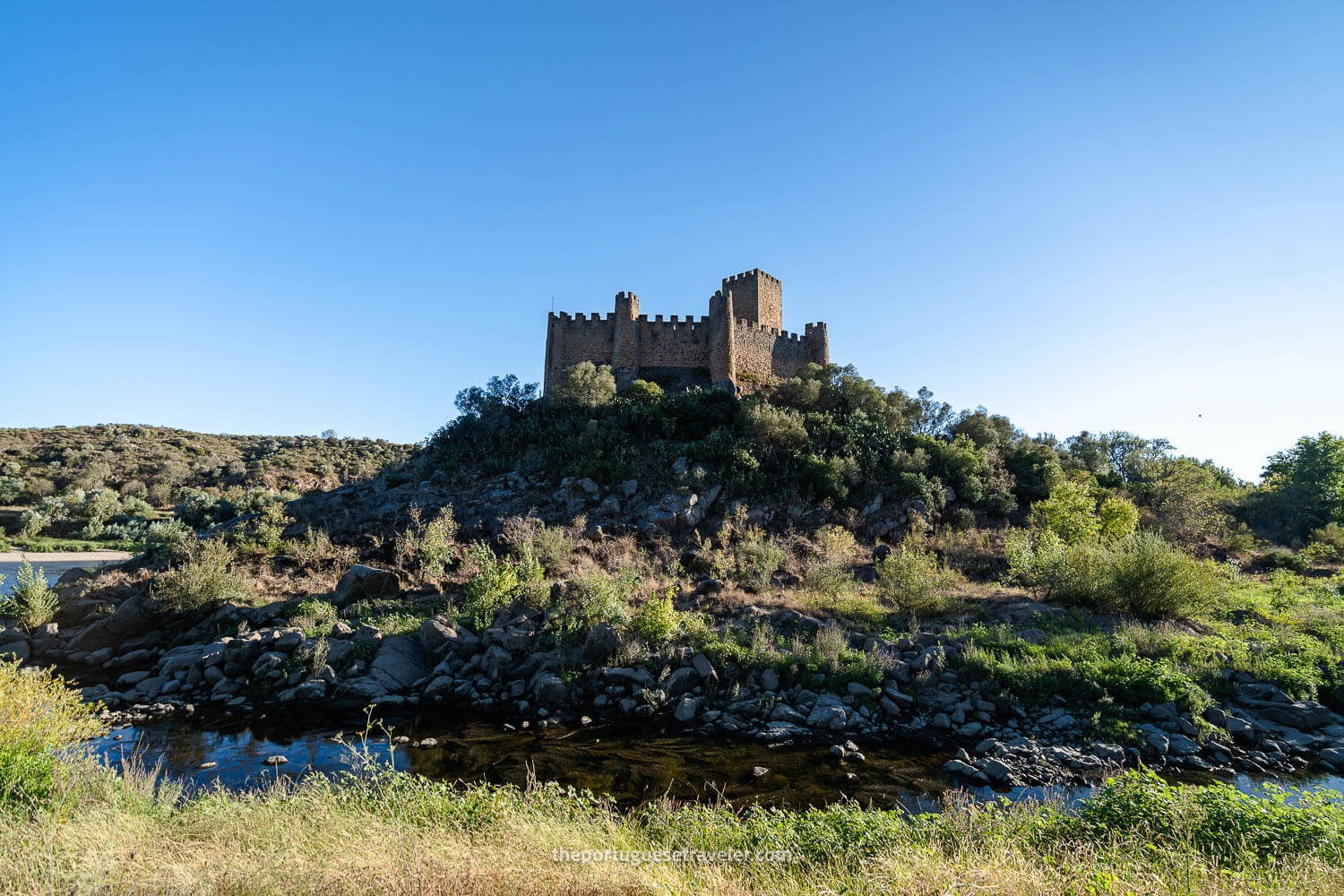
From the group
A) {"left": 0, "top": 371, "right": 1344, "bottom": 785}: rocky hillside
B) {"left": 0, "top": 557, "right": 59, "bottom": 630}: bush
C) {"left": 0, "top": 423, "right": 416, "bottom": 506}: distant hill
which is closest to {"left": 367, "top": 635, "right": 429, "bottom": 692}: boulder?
{"left": 0, "top": 371, "right": 1344, "bottom": 785}: rocky hillside

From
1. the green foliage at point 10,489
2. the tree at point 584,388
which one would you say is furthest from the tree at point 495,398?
the green foliage at point 10,489

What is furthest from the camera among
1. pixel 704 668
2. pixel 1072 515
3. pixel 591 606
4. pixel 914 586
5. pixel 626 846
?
pixel 1072 515

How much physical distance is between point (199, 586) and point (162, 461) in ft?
143

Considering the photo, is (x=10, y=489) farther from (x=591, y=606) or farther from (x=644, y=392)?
(x=591, y=606)

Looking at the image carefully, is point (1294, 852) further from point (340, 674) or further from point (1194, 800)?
point (340, 674)

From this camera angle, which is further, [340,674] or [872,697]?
[340,674]

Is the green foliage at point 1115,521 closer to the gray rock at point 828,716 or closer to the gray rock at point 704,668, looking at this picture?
the gray rock at point 828,716

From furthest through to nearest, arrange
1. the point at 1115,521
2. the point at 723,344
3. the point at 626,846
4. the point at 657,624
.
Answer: the point at 723,344 → the point at 1115,521 → the point at 657,624 → the point at 626,846

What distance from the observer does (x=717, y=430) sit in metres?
25.5

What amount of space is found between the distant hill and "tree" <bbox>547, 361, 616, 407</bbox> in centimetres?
1619

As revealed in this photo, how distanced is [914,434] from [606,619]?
1988 centimetres

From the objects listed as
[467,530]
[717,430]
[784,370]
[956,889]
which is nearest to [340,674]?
[467,530]

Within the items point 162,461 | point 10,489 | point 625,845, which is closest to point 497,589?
point 625,845

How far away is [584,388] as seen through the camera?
27.5 metres
